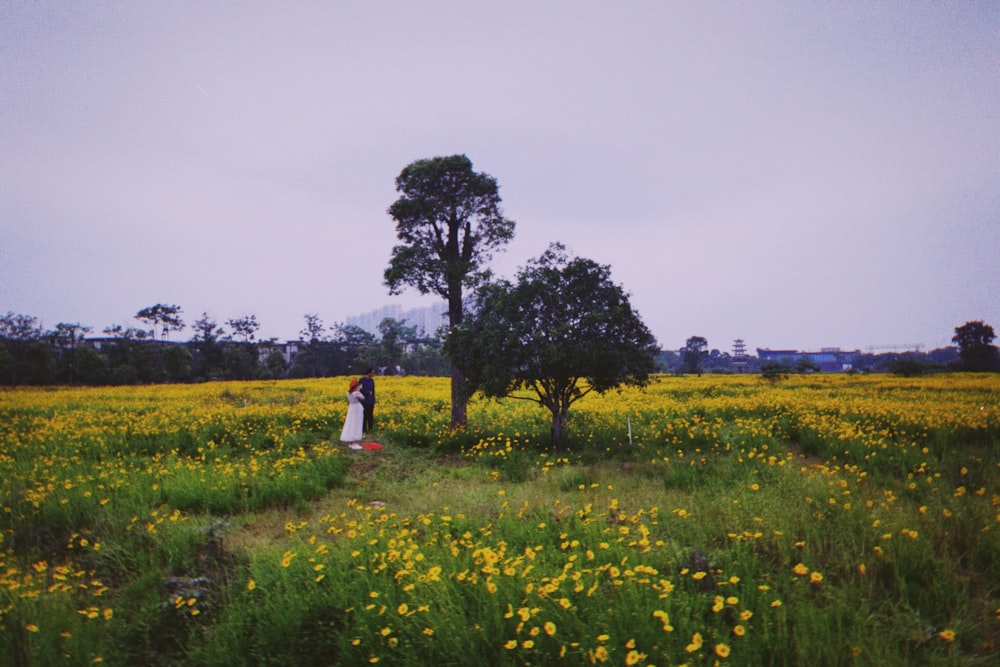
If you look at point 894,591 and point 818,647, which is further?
point 894,591

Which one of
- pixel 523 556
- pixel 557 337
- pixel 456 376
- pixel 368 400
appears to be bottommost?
pixel 523 556

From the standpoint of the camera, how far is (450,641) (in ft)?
8.68

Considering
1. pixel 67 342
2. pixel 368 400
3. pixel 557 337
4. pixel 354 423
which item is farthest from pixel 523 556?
pixel 67 342

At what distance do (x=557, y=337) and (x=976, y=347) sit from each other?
32.3 meters

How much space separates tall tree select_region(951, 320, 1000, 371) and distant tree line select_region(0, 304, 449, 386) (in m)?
33.0

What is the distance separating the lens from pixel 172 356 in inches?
1597

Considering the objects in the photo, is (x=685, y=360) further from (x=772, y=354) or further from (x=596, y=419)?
(x=596, y=419)

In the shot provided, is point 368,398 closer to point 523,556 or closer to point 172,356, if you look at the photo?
point 523,556

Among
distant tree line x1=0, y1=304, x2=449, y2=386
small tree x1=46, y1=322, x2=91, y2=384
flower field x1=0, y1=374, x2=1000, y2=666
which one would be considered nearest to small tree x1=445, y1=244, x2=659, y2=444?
flower field x1=0, y1=374, x2=1000, y2=666

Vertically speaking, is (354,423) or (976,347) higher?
(976,347)

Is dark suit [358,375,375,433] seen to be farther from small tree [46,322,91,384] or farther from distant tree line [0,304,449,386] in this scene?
small tree [46,322,91,384]

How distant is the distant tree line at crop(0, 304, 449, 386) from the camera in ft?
120

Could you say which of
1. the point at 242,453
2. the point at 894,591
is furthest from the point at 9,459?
the point at 894,591

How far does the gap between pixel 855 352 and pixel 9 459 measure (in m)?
71.9
